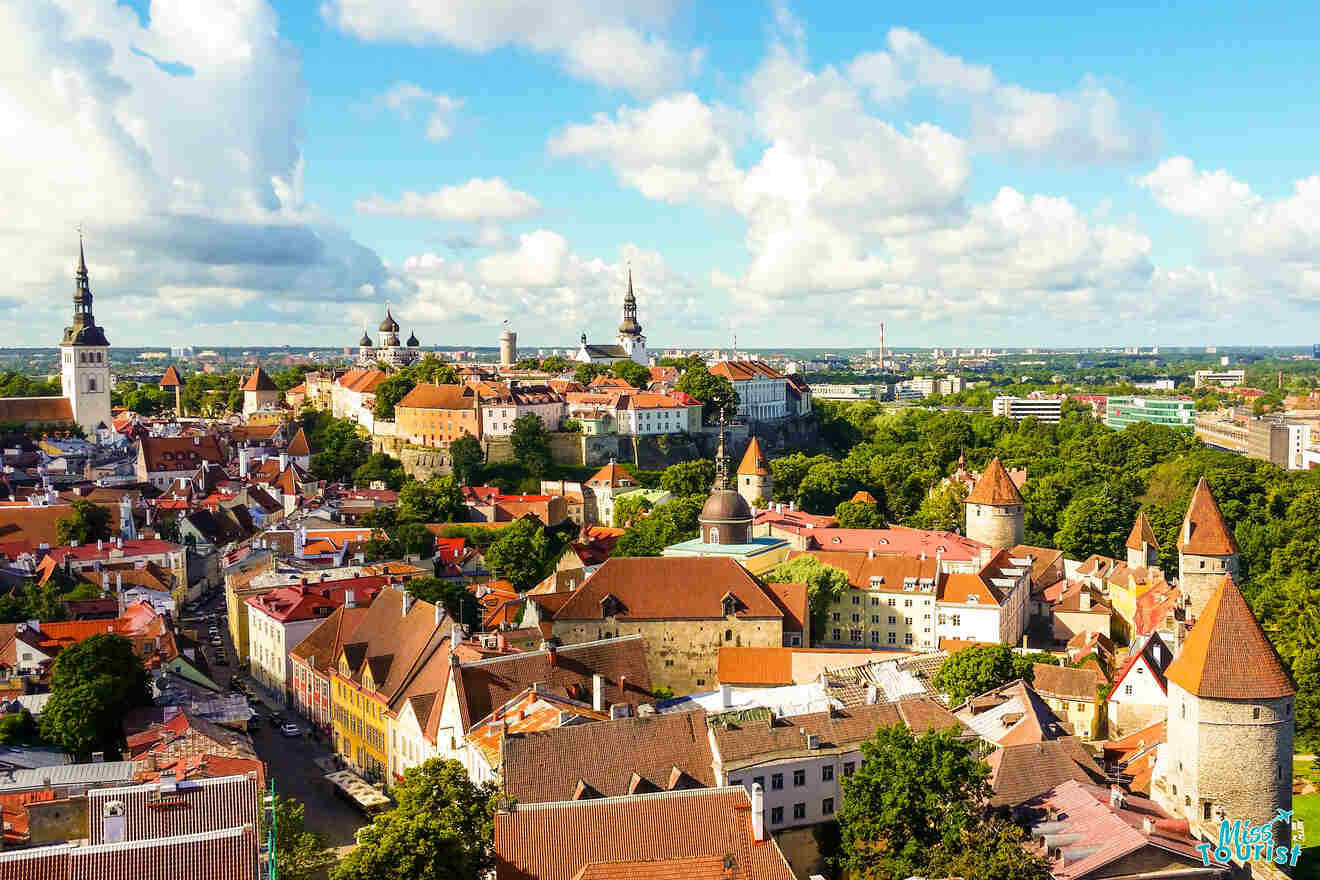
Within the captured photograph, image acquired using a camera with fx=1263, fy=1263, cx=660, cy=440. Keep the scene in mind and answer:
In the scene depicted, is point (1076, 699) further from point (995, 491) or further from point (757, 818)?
point (995, 491)

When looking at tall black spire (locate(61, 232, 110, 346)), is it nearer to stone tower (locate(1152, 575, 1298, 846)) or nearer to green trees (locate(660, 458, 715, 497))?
green trees (locate(660, 458, 715, 497))

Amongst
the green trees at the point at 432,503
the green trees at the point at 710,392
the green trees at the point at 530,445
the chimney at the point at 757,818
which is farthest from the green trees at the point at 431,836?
the green trees at the point at 710,392

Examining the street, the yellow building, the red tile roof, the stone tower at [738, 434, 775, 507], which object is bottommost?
the street

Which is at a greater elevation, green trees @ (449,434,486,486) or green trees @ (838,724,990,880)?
green trees @ (449,434,486,486)

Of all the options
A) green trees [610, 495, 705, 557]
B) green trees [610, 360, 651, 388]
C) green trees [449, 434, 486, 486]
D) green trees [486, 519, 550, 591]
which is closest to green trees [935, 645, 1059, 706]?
green trees [610, 495, 705, 557]

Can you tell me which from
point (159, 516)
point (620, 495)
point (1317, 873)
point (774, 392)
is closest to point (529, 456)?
point (620, 495)

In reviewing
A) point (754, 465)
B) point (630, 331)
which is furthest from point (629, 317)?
point (754, 465)
